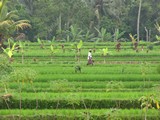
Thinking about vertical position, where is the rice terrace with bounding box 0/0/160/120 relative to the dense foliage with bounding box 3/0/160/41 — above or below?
below

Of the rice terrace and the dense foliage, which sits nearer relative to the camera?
the rice terrace

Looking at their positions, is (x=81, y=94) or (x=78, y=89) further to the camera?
(x=78, y=89)

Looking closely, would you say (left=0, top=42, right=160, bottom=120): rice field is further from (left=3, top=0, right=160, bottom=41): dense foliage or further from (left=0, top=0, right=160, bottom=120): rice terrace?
(left=3, top=0, right=160, bottom=41): dense foliage

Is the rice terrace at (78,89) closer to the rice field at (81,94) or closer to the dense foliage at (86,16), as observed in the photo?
the rice field at (81,94)

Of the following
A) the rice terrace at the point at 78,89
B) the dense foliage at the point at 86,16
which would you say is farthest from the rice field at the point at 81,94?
the dense foliage at the point at 86,16

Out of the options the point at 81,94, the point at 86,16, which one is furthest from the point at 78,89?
the point at 86,16

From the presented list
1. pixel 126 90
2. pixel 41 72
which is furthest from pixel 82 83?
pixel 41 72

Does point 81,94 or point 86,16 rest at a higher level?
point 86,16

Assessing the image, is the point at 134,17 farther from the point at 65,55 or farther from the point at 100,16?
the point at 65,55

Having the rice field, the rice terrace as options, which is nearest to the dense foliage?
the rice terrace

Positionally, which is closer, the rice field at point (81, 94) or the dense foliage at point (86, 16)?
the rice field at point (81, 94)

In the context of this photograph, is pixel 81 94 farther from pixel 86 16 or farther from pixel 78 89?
pixel 86 16

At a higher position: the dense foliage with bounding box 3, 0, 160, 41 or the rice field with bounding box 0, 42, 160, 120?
the dense foliage with bounding box 3, 0, 160, 41

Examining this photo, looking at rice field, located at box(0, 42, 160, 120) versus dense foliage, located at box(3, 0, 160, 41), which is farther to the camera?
dense foliage, located at box(3, 0, 160, 41)
